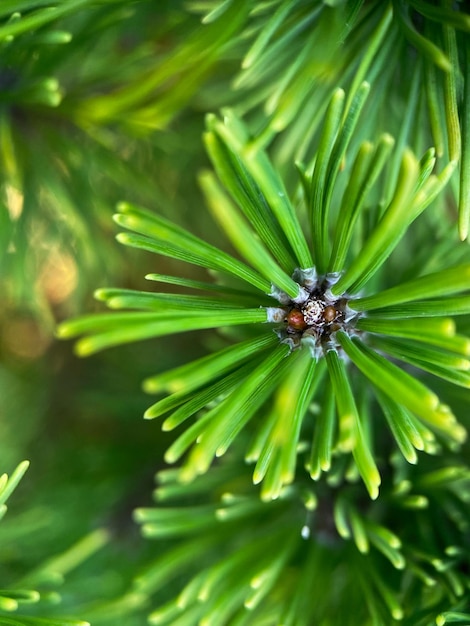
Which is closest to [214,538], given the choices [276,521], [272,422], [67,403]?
[276,521]

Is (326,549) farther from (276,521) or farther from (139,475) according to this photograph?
(139,475)

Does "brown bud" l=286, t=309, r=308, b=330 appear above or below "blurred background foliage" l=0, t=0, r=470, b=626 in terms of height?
below

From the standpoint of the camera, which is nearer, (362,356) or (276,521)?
(362,356)

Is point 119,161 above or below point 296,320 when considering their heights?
above

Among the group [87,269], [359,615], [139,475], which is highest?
[87,269]

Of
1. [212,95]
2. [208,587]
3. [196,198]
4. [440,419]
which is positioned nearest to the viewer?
[440,419]

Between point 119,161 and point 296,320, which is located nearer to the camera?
point 296,320

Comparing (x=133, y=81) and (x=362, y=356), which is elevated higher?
(x=133, y=81)

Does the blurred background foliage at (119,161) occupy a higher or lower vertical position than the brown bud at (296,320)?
higher
